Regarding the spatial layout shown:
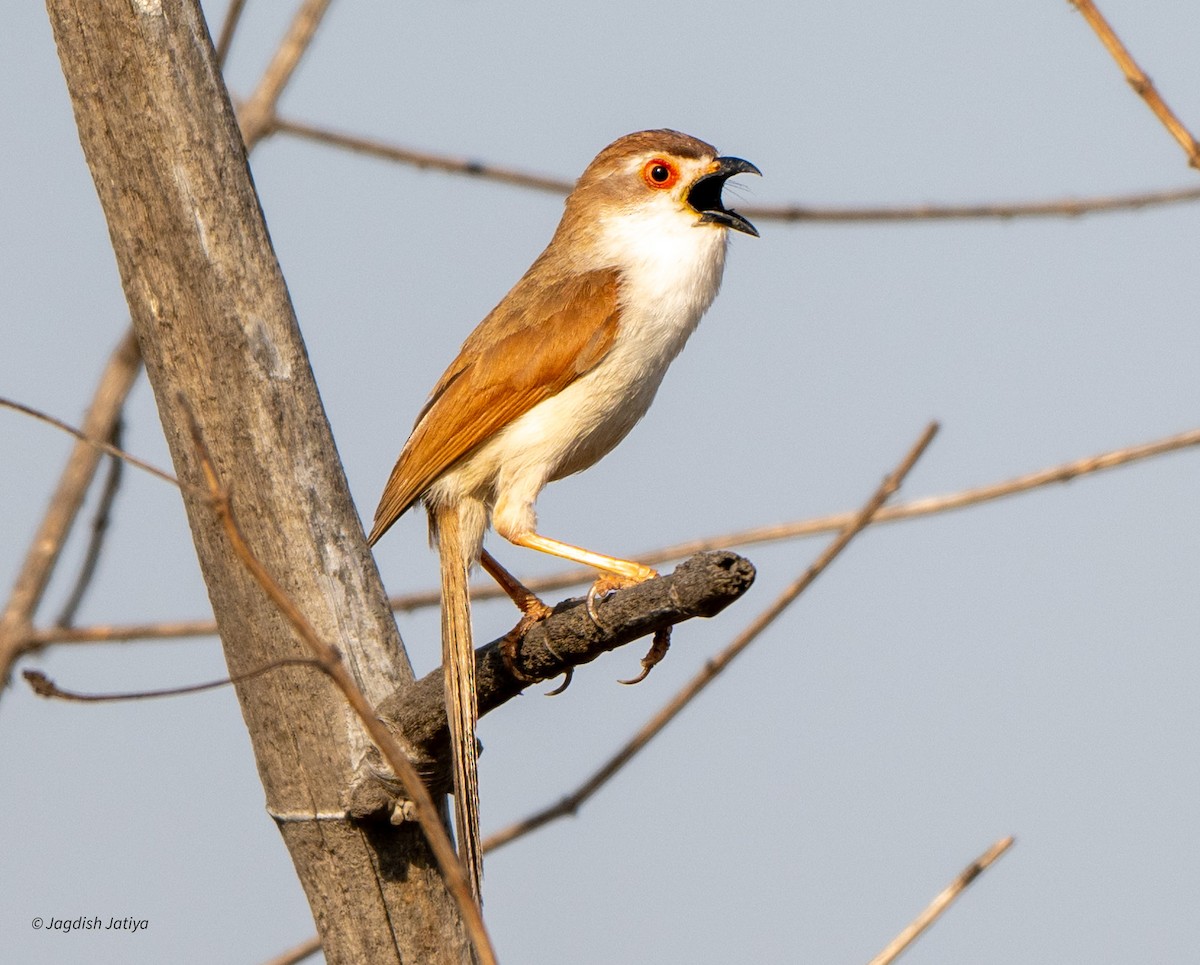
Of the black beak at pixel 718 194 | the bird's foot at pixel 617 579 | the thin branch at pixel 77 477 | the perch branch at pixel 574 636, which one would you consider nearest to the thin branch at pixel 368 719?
→ the perch branch at pixel 574 636

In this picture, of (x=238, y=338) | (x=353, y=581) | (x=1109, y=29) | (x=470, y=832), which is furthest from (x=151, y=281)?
(x=1109, y=29)

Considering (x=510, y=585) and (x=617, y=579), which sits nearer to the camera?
(x=617, y=579)

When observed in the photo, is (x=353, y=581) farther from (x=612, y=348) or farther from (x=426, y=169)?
(x=426, y=169)

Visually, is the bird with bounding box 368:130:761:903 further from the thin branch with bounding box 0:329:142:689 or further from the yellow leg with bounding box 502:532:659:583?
the thin branch with bounding box 0:329:142:689

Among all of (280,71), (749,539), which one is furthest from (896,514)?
(280,71)

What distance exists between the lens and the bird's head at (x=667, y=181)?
16.3 feet

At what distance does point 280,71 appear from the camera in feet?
16.5

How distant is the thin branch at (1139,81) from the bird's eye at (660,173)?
288cm

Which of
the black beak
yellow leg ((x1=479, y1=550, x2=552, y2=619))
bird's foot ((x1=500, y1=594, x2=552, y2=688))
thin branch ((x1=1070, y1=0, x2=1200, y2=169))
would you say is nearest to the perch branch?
bird's foot ((x1=500, y1=594, x2=552, y2=688))

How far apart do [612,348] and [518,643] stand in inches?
52.2

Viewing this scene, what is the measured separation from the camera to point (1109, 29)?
220cm

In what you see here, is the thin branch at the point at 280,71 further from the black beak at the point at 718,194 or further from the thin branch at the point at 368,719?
the thin branch at the point at 368,719

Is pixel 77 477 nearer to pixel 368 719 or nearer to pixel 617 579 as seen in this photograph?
pixel 617 579

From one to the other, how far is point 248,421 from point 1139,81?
79.4 inches
